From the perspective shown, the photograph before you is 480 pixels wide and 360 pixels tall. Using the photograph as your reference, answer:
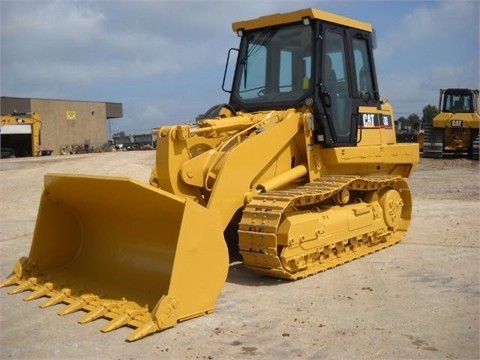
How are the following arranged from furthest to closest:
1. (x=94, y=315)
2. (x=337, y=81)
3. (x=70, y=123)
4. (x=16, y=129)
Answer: (x=70, y=123)
(x=16, y=129)
(x=337, y=81)
(x=94, y=315)

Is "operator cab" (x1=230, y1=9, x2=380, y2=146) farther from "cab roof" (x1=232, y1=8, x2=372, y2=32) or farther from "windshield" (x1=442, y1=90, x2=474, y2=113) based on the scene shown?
"windshield" (x1=442, y1=90, x2=474, y2=113)

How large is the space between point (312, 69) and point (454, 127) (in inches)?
686

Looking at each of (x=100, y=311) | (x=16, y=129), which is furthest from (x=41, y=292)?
(x=16, y=129)

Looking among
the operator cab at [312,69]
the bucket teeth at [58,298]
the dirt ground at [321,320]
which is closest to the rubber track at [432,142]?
the operator cab at [312,69]

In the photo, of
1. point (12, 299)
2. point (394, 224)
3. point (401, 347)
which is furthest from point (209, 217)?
point (394, 224)

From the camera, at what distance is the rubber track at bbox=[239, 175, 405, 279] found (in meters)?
5.81

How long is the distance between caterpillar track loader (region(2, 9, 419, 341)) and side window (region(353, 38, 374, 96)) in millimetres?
24

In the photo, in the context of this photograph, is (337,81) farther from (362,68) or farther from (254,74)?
(254,74)

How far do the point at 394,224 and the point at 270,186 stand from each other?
2.58 metres

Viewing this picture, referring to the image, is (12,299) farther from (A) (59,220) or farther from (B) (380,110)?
(B) (380,110)

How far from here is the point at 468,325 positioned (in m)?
4.64

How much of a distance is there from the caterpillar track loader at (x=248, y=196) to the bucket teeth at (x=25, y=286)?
0.05 ft

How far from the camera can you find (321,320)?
488 cm

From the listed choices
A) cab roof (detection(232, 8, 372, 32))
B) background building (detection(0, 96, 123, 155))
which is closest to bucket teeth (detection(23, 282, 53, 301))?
cab roof (detection(232, 8, 372, 32))
